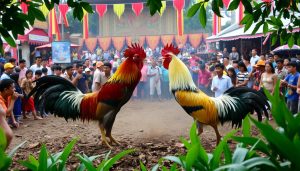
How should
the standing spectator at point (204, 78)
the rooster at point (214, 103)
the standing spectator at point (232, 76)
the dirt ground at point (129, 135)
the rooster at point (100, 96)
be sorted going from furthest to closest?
the standing spectator at point (204, 78), the standing spectator at point (232, 76), the rooster at point (100, 96), the rooster at point (214, 103), the dirt ground at point (129, 135)

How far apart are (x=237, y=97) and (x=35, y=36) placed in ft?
67.1

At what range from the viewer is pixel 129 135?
23.7 feet

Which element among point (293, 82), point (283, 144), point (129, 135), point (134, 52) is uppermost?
point (134, 52)

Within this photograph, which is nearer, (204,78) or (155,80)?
(204,78)

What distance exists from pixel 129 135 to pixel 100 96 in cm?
177

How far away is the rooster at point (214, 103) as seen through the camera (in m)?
5.37

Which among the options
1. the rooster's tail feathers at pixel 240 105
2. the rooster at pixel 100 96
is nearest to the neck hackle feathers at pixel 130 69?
the rooster at pixel 100 96

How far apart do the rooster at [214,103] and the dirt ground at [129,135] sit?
1.66 ft

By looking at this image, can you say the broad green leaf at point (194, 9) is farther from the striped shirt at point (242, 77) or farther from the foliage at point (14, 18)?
the striped shirt at point (242, 77)

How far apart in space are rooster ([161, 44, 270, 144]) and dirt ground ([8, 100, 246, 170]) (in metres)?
0.51

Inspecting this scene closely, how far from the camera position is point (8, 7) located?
90.8 inches

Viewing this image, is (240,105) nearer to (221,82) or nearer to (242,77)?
(221,82)

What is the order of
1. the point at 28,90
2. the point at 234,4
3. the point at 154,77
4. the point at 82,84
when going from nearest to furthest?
the point at 234,4
the point at 28,90
the point at 82,84
the point at 154,77

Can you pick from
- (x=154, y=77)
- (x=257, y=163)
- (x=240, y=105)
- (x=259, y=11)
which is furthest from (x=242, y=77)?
(x=257, y=163)
